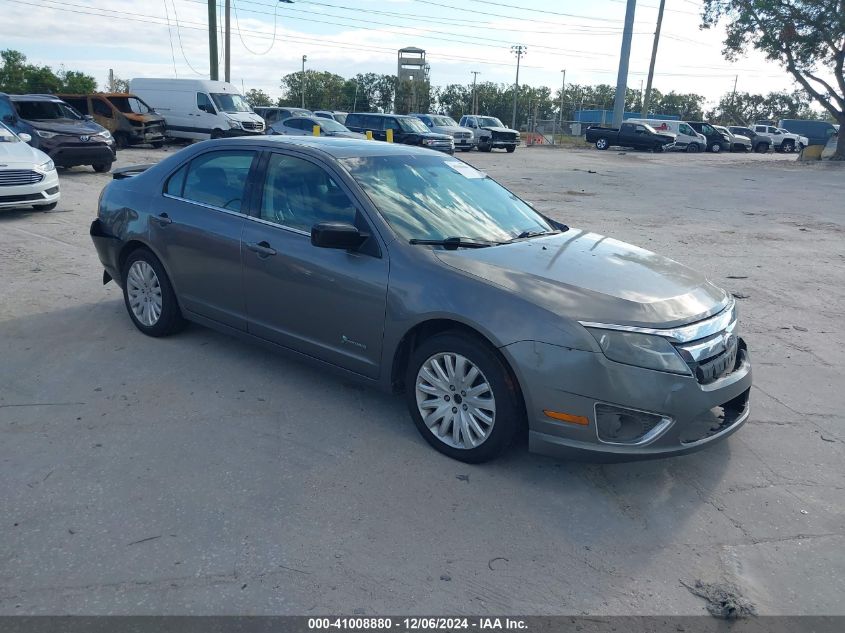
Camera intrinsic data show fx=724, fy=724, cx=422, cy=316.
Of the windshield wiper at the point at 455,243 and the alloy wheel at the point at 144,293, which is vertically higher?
the windshield wiper at the point at 455,243

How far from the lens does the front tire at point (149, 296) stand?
A: 557 cm

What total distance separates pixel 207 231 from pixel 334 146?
1.08 m

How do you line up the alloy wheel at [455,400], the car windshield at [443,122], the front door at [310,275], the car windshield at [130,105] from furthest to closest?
the car windshield at [443,122], the car windshield at [130,105], the front door at [310,275], the alloy wheel at [455,400]

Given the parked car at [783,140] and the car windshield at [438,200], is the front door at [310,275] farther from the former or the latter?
the parked car at [783,140]

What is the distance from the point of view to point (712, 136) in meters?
46.8

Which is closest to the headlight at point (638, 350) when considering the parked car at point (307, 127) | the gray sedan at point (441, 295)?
the gray sedan at point (441, 295)

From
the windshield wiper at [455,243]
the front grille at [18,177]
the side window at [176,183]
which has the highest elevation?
the side window at [176,183]

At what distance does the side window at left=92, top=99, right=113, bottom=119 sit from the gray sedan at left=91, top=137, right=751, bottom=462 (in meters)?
21.9

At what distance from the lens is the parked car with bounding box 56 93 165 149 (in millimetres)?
24922

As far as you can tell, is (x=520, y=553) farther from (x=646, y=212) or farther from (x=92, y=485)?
(x=646, y=212)

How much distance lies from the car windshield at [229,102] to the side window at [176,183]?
23.4m

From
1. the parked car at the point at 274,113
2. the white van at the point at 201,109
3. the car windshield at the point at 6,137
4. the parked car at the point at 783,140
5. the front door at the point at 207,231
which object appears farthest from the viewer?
the parked car at the point at 783,140

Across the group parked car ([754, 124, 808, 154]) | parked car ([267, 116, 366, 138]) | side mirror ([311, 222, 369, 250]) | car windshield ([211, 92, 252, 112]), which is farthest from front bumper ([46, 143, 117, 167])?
parked car ([754, 124, 808, 154])

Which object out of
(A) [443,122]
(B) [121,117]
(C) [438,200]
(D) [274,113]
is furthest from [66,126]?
(A) [443,122]
